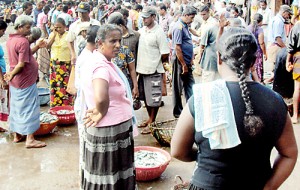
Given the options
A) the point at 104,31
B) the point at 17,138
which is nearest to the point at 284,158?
the point at 104,31

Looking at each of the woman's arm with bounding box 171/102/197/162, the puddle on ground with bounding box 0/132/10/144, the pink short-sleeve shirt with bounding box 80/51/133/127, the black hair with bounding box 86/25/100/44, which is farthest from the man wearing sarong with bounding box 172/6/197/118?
the woman's arm with bounding box 171/102/197/162

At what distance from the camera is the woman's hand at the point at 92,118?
10.7 feet

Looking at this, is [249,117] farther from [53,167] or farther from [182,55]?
[182,55]

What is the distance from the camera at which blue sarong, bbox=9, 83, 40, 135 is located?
215 inches

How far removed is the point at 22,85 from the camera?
5.39 m

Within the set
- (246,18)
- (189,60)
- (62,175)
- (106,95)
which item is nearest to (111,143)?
(106,95)

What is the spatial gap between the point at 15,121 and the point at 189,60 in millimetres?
2721

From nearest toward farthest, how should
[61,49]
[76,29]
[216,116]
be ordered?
1. [216,116]
2. [76,29]
3. [61,49]

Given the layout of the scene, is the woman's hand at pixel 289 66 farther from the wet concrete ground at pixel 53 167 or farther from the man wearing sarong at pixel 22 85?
the man wearing sarong at pixel 22 85

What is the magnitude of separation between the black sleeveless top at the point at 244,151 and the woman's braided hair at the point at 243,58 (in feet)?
0.08

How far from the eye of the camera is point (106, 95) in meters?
3.15

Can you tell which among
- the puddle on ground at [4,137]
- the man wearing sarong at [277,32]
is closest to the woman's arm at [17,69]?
the puddle on ground at [4,137]

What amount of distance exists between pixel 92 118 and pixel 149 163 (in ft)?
4.87

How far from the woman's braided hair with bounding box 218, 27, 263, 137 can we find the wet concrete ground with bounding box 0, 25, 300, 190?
259cm
